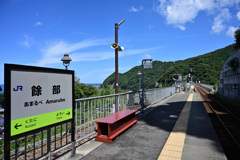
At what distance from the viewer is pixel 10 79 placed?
2.37 meters

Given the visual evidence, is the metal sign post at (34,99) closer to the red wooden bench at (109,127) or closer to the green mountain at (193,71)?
the red wooden bench at (109,127)

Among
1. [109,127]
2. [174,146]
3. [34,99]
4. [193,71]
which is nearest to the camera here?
[34,99]

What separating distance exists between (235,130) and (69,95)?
727cm

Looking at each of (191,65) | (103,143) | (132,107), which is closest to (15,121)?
(103,143)

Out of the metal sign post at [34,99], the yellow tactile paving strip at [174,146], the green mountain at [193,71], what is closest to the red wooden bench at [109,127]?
the metal sign post at [34,99]

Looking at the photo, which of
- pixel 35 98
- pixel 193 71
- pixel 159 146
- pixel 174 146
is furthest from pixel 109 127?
pixel 193 71

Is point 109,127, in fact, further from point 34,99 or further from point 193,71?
point 193,71

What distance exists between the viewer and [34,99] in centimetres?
277

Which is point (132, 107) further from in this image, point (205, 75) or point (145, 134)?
point (205, 75)

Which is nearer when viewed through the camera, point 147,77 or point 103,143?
point 103,143

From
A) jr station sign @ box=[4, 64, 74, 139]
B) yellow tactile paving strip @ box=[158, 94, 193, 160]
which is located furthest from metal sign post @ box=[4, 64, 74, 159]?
yellow tactile paving strip @ box=[158, 94, 193, 160]

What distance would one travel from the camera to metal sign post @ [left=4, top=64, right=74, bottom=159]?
7.74 feet

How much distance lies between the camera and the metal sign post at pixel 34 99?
7.74 feet

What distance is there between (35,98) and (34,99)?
2cm
